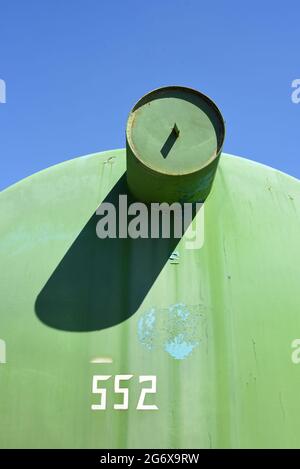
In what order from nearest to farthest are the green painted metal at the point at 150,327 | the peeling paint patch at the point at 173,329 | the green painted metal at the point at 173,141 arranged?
the green painted metal at the point at 150,327 → the peeling paint patch at the point at 173,329 → the green painted metal at the point at 173,141

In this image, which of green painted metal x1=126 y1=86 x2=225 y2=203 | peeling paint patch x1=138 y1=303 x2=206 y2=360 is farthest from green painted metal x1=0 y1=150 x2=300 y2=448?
green painted metal x1=126 y1=86 x2=225 y2=203

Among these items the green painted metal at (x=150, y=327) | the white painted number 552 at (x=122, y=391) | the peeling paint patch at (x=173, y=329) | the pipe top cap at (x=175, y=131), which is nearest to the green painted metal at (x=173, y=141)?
the pipe top cap at (x=175, y=131)

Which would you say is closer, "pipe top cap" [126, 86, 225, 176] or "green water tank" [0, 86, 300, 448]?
"green water tank" [0, 86, 300, 448]

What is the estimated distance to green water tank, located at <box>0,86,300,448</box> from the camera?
6.86 ft

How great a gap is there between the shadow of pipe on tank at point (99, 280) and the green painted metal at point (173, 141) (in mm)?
278

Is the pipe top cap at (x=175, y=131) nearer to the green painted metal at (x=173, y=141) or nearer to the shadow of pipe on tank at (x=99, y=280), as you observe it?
the green painted metal at (x=173, y=141)

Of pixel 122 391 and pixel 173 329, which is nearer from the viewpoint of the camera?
pixel 122 391

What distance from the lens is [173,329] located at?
7.39ft

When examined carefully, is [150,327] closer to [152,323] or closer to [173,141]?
[152,323]

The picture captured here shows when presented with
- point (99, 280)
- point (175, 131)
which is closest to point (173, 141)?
point (175, 131)

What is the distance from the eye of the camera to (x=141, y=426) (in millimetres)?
2076

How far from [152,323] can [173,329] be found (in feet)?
0.31

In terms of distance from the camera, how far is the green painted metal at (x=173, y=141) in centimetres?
236

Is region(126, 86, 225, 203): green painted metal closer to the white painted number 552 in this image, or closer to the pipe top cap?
the pipe top cap
